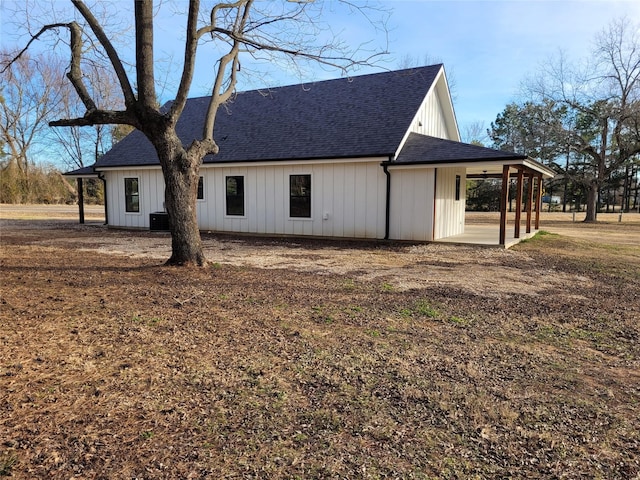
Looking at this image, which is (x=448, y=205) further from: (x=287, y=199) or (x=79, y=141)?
(x=79, y=141)

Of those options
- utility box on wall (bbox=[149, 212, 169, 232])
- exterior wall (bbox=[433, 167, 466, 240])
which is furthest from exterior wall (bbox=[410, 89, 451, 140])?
utility box on wall (bbox=[149, 212, 169, 232])

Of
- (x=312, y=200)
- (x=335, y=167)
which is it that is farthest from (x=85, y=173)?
(x=335, y=167)

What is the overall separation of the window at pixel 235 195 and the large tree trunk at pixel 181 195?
23.2ft

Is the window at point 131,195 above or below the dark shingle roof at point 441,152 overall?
below

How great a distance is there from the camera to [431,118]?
14.6m

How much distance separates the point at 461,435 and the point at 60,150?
155 ft

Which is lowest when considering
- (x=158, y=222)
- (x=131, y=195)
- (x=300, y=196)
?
(x=158, y=222)

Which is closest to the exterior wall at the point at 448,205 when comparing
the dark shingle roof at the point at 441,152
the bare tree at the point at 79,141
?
the dark shingle roof at the point at 441,152

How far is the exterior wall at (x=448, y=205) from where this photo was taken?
485 inches

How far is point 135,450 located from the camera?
2.22m

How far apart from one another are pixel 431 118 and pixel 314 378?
13214 mm

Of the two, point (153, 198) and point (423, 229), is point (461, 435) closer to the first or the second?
point (423, 229)

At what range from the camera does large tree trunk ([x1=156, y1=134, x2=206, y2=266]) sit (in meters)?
6.93

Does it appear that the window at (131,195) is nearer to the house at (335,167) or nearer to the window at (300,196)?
the house at (335,167)
